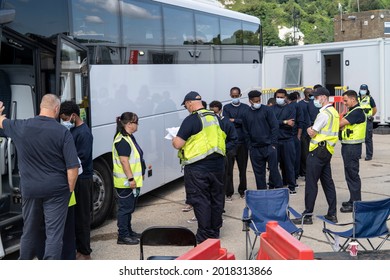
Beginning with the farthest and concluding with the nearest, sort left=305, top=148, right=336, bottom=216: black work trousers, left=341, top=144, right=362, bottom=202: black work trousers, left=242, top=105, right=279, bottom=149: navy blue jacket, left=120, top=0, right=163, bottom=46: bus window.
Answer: left=242, top=105, right=279, bottom=149: navy blue jacket, left=120, top=0, right=163, bottom=46: bus window, left=341, top=144, right=362, bottom=202: black work trousers, left=305, top=148, right=336, bottom=216: black work trousers

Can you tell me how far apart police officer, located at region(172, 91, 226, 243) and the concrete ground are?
67cm

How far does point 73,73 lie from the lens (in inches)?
276

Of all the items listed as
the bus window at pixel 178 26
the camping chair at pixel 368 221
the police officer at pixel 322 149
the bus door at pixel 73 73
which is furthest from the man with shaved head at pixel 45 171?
the bus window at pixel 178 26

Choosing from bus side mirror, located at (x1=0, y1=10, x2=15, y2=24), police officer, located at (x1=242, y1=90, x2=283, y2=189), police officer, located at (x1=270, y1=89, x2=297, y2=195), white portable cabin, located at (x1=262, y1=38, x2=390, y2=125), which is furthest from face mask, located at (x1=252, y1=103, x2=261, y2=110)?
white portable cabin, located at (x1=262, y1=38, x2=390, y2=125)

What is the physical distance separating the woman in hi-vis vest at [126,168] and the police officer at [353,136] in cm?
313

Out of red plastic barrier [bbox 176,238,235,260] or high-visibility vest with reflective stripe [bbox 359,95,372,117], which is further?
high-visibility vest with reflective stripe [bbox 359,95,372,117]

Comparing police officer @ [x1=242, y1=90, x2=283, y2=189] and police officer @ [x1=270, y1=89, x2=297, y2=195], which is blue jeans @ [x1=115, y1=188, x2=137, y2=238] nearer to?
police officer @ [x1=242, y1=90, x2=283, y2=189]

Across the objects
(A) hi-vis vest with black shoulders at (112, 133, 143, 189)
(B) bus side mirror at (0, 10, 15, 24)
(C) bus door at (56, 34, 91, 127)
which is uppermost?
(B) bus side mirror at (0, 10, 15, 24)

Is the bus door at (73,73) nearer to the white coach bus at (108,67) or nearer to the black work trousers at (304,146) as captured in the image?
the white coach bus at (108,67)

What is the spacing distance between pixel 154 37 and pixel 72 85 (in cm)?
279

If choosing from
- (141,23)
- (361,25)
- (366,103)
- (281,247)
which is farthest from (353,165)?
(361,25)

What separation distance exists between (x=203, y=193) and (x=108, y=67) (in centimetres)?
256

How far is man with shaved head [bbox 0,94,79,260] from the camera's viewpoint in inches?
202
